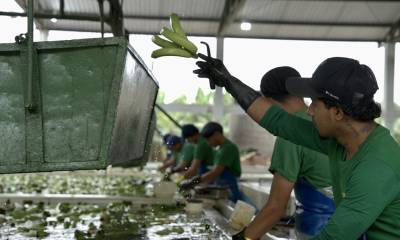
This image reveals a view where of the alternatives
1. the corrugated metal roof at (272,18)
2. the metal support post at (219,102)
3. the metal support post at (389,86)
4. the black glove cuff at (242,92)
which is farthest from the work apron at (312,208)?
the metal support post at (389,86)

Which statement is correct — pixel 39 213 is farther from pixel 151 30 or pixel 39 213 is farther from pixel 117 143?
pixel 151 30

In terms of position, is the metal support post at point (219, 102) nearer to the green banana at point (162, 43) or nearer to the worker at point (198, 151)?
the worker at point (198, 151)

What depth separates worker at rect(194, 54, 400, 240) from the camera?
5.31ft

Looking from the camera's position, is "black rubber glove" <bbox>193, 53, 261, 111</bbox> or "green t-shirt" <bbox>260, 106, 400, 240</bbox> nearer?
"green t-shirt" <bbox>260, 106, 400, 240</bbox>

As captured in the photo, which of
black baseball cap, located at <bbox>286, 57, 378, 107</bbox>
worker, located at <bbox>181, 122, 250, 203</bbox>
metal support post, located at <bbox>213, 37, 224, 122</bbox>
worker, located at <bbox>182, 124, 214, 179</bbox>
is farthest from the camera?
metal support post, located at <bbox>213, 37, 224, 122</bbox>

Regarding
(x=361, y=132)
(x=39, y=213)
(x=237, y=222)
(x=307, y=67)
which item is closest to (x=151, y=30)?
(x=307, y=67)

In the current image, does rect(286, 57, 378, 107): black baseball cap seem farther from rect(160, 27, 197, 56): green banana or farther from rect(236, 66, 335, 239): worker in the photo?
rect(236, 66, 335, 239): worker

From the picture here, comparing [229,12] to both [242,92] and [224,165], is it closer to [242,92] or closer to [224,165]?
[224,165]

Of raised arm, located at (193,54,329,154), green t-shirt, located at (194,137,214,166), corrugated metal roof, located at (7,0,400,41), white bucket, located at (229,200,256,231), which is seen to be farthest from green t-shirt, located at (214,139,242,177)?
corrugated metal roof, located at (7,0,400,41)

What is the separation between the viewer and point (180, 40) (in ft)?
7.39

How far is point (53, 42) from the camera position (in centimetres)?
222

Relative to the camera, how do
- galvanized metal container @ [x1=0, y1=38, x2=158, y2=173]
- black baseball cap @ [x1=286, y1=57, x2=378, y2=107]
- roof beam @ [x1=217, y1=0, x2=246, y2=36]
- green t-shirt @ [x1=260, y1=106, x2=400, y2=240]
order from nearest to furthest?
green t-shirt @ [x1=260, y1=106, x2=400, y2=240] → black baseball cap @ [x1=286, y1=57, x2=378, y2=107] → galvanized metal container @ [x1=0, y1=38, x2=158, y2=173] → roof beam @ [x1=217, y1=0, x2=246, y2=36]

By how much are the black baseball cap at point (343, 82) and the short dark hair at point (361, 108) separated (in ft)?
0.04

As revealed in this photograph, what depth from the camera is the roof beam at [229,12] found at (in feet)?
41.1
